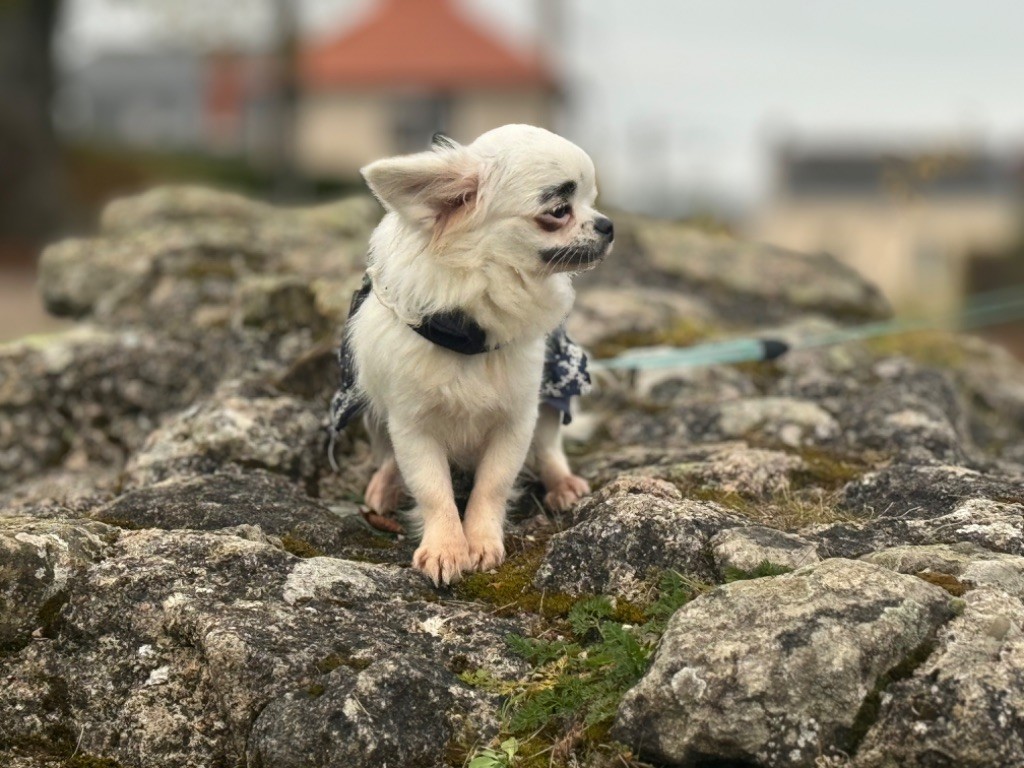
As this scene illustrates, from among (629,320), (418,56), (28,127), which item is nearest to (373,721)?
(629,320)

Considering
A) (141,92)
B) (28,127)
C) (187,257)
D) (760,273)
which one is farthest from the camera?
(141,92)

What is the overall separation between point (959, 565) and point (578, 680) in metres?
1.02

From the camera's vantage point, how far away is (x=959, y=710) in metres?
2.84

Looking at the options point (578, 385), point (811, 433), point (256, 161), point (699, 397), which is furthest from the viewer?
point (256, 161)

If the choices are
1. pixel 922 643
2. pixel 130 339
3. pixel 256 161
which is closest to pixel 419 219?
pixel 922 643

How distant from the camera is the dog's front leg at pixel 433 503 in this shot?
3.88m

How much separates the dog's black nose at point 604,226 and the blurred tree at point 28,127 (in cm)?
2028

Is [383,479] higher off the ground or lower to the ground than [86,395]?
higher

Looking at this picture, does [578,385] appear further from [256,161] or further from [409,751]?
[256,161]

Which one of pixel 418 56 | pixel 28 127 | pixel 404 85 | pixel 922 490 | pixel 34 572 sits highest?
pixel 922 490

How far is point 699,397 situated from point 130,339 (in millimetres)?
2579

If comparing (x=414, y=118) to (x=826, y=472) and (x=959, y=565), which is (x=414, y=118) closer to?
(x=826, y=472)

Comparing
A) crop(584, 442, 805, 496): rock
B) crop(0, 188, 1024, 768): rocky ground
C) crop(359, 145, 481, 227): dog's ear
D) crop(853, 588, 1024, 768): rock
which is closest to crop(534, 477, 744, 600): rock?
crop(0, 188, 1024, 768): rocky ground

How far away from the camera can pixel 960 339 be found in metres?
7.55
